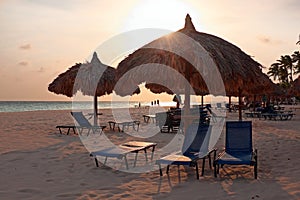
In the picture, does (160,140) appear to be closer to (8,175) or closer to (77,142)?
(77,142)

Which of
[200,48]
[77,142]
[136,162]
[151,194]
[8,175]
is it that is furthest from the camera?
[77,142]

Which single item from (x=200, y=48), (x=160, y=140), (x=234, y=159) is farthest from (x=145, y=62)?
(x=160, y=140)

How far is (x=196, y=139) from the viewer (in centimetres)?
617

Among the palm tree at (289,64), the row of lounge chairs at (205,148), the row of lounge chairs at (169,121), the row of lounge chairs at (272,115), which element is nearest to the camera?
the row of lounge chairs at (205,148)

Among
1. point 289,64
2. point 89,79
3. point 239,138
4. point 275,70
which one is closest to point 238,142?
point 239,138

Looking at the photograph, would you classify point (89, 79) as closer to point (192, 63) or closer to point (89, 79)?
point (89, 79)

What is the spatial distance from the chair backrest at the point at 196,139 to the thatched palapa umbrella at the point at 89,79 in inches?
272

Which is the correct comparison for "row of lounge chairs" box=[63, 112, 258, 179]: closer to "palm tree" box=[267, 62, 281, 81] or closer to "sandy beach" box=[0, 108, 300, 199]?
"sandy beach" box=[0, 108, 300, 199]

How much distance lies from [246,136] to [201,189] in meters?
1.66

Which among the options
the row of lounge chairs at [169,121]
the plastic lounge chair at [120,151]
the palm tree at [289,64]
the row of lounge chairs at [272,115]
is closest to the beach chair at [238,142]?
the plastic lounge chair at [120,151]

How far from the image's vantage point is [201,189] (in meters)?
4.75

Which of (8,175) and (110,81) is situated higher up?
(110,81)

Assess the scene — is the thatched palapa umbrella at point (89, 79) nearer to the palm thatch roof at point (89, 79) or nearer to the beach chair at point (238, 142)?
the palm thatch roof at point (89, 79)

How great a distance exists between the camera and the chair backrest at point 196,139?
6.12 meters
